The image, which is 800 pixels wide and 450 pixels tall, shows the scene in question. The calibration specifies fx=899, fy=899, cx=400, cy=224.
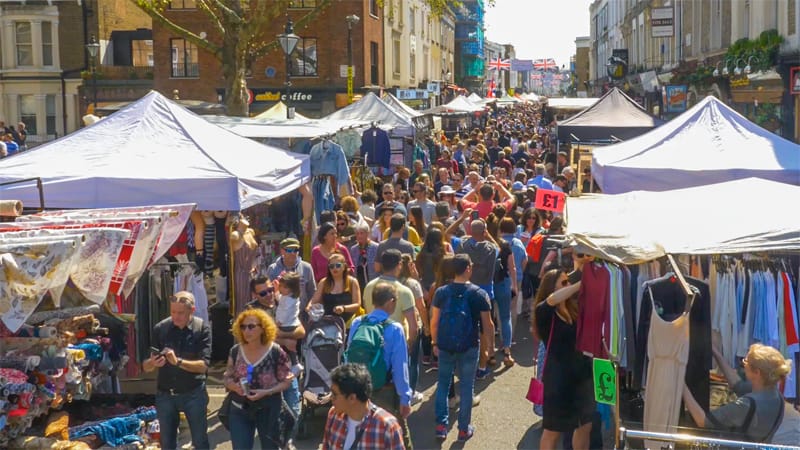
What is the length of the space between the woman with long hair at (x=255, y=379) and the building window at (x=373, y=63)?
33174mm

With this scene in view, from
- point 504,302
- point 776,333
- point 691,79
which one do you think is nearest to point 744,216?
point 776,333

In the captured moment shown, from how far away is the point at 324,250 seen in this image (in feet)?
30.9

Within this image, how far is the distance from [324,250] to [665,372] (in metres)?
4.41

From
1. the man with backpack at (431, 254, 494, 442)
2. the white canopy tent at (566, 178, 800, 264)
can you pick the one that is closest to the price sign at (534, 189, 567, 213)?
the man with backpack at (431, 254, 494, 442)

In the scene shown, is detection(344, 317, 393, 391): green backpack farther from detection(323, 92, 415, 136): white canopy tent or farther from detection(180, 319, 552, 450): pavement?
detection(323, 92, 415, 136): white canopy tent

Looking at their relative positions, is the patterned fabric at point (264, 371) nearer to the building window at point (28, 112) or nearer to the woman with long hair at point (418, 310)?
the woman with long hair at point (418, 310)

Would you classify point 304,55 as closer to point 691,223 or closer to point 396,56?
point 396,56

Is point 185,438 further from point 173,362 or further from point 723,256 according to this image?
point 723,256

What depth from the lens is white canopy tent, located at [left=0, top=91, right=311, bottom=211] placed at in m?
9.05

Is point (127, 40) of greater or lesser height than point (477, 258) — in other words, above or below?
above

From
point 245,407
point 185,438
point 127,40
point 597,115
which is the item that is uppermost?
point 127,40

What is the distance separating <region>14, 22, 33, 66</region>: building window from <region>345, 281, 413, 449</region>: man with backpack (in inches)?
1692

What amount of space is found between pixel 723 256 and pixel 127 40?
42138 millimetres

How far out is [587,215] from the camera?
6.88m
